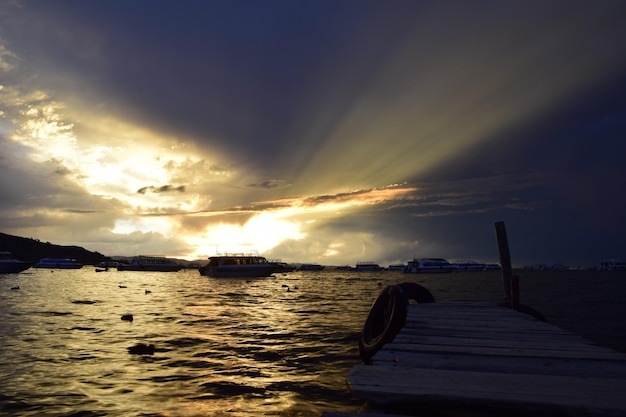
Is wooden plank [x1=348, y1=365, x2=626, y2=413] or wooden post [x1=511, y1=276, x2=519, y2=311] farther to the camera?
wooden post [x1=511, y1=276, x2=519, y2=311]

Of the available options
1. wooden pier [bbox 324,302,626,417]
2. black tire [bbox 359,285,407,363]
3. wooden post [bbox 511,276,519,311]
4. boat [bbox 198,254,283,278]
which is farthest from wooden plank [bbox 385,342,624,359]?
boat [bbox 198,254,283,278]

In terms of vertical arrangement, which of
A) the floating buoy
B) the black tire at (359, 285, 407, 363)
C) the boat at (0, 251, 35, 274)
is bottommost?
the floating buoy

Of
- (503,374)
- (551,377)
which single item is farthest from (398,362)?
(551,377)

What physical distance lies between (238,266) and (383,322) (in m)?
71.1

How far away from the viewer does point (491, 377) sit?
14.5ft

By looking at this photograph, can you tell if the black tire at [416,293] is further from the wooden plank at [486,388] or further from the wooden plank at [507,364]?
the wooden plank at [486,388]

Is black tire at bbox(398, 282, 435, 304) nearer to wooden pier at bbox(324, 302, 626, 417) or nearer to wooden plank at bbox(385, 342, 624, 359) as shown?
wooden pier at bbox(324, 302, 626, 417)

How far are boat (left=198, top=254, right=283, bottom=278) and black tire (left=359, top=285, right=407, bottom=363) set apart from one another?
70187 mm

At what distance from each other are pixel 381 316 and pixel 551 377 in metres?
7.15

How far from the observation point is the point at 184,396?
9062 mm

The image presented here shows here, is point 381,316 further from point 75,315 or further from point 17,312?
point 17,312

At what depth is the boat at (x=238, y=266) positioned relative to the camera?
80.1 meters

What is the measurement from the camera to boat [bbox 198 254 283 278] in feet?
263

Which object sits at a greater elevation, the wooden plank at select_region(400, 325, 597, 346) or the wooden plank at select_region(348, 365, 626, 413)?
the wooden plank at select_region(348, 365, 626, 413)
